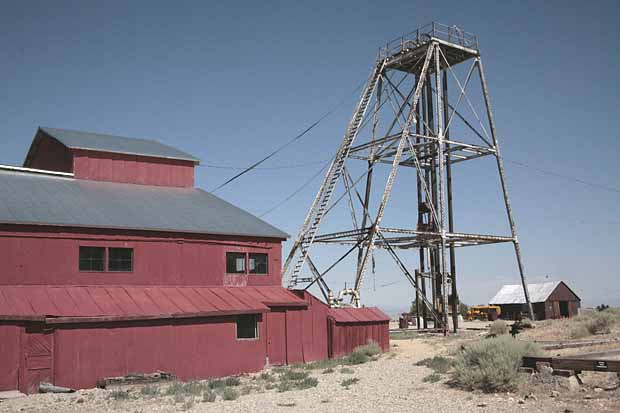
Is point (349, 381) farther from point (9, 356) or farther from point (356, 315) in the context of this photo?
point (9, 356)

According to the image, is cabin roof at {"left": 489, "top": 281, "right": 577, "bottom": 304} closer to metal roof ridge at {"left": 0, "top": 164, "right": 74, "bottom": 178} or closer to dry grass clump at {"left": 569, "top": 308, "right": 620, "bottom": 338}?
dry grass clump at {"left": 569, "top": 308, "right": 620, "bottom": 338}

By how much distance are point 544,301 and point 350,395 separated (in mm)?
46918

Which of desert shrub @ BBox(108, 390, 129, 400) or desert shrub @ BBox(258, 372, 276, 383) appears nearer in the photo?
desert shrub @ BBox(108, 390, 129, 400)

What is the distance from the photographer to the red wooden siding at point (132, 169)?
112ft

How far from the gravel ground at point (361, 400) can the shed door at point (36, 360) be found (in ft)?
3.35

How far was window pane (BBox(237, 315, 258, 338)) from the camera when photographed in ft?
98.4

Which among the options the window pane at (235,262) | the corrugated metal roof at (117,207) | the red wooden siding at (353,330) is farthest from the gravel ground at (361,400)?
the window pane at (235,262)

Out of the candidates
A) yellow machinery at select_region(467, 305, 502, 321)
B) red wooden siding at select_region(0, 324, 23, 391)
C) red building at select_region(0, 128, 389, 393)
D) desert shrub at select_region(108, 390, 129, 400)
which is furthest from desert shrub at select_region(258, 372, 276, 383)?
yellow machinery at select_region(467, 305, 502, 321)

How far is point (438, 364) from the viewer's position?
24672mm

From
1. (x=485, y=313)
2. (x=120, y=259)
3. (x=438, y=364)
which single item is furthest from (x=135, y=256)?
(x=485, y=313)

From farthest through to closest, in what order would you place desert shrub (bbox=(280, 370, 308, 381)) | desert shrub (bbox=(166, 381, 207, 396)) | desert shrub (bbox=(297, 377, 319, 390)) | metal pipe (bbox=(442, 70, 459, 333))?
1. metal pipe (bbox=(442, 70, 459, 333))
2. desert shrub (bbox=(280, 370, 308, 381))
3. desert shrub (bbox=(297, 377, 319, 390))
4. desert shrub (bbox=(166, 381, 207, 396))

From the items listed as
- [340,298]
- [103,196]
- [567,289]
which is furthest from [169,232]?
[567,289]

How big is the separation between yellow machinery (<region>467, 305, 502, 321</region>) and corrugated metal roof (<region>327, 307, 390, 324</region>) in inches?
1190

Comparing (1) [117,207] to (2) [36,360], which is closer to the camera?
(2) [36,360]
